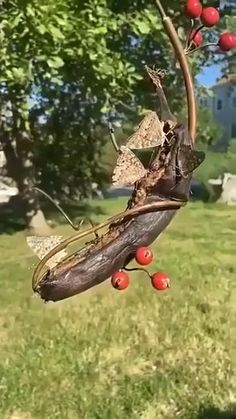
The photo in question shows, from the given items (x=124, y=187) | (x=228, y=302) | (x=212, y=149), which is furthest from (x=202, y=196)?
(x=124, y=187)

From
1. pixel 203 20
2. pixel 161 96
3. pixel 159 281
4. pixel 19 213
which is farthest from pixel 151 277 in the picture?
pixel 19 213

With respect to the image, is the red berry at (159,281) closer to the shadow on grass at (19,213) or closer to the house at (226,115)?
the shadow on grass at (19,213)

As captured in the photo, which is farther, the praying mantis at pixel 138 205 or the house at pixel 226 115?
the house at pixel 226 115

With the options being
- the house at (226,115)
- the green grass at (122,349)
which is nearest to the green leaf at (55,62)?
the green grass at (122,349)

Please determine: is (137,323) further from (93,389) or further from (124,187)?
(124,187)

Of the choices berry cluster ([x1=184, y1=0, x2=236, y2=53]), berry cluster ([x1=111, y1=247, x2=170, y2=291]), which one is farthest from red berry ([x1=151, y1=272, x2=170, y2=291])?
berry cluster ([x1=184, y1=0, x2=236, y2=53])

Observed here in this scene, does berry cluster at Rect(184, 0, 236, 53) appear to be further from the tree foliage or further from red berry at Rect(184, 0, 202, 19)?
the tree foliage

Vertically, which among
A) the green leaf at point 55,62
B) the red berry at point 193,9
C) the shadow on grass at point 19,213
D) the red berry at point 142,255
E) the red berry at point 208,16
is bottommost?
the shadow on grass at point 19,213

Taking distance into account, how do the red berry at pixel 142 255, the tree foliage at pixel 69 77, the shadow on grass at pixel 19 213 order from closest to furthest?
the red berry at pixel 142 255, the tree foliage at pixel 69 77, the shadow on grass at pixel 19 213
